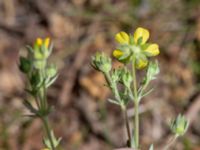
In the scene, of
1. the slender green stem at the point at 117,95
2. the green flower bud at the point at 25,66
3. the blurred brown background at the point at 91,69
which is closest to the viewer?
the slender green stem at the point at 117,95

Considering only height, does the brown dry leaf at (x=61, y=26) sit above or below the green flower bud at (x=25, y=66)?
above

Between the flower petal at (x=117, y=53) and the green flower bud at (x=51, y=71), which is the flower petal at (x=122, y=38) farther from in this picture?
the green flower bud at (x=51, y=71)

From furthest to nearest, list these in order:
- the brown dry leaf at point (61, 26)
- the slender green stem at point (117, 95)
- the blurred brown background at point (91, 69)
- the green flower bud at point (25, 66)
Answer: the brown dry leaf at point (61, 26) < the blurred brown background at point (91, 69) < the green flower bud at point (25, 66) < the slender green stem at point (117, 95)

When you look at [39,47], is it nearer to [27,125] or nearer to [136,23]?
[27,125]

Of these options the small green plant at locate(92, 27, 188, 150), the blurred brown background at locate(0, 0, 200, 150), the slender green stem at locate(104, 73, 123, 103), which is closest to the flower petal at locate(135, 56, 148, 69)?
the small green plant at locate(92, 27, 188, 150)

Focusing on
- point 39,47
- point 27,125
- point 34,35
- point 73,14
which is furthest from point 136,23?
point 39,47

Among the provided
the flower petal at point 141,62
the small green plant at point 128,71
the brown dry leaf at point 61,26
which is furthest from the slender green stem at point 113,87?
the brown dry leaf at point 61,26

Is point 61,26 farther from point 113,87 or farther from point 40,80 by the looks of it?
point 113,87

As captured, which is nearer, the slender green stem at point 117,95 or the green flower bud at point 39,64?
the slender green stem at point 117,95
